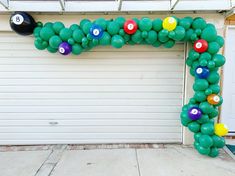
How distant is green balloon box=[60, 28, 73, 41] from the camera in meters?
3.70

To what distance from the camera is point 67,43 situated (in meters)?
3.75

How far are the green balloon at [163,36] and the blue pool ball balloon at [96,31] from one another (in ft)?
3.34

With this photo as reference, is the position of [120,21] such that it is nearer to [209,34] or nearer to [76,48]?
[76,48]

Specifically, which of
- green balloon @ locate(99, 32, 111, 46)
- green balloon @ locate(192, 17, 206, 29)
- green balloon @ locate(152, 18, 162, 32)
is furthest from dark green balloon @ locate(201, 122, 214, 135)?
green balloon @ locate(99, 32, 111, 46)

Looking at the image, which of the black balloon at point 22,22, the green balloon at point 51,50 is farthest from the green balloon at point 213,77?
the black balloon at point 22,22

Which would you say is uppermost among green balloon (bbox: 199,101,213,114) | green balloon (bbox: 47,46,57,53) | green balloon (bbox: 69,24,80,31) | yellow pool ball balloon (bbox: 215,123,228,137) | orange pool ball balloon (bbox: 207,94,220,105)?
green balloon (bbox: 69,24,80,31)

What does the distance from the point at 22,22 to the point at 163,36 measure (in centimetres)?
246

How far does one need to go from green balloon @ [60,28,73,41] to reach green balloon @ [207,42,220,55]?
241 centimetres

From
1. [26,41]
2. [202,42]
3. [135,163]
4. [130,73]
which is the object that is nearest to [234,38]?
[202,42]

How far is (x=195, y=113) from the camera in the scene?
3680mm

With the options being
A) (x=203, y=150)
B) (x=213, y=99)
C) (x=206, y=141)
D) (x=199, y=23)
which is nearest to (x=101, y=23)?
(x=199, y=23)

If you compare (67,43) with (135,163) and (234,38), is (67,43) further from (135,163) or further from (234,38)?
(234,38)

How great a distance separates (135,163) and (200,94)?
5.39 feet

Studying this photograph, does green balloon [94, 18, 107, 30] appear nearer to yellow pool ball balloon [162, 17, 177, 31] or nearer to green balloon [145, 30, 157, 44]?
green balloon [145, 30, 157, 44]
